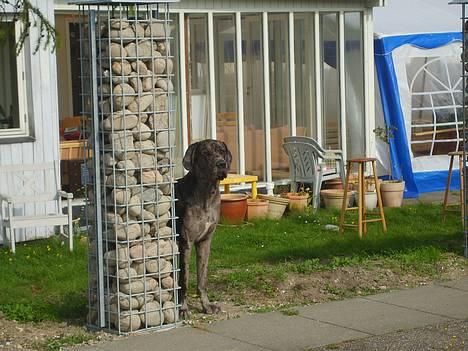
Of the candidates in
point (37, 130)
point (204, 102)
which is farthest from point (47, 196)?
point (204, 102)

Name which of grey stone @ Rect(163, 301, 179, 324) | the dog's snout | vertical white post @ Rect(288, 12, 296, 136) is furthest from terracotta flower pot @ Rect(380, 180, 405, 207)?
grey stone @ Rect(163, 301, 179, 324)

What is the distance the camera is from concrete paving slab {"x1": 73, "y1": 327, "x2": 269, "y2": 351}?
8.29 meters

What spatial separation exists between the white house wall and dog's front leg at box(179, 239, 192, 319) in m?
4.48

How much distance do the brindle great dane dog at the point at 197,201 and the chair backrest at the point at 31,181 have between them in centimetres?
408

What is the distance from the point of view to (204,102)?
15422mm

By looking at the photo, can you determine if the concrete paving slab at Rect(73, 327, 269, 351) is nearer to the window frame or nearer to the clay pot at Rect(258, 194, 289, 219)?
the window frame

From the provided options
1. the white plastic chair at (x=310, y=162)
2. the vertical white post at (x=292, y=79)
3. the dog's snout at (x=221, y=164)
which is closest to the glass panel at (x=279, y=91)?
the vertical white post at (x=292, y=79)

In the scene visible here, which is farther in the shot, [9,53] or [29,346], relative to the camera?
[9,53]

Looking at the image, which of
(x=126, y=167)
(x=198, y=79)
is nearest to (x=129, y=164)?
(x=126, y=167)

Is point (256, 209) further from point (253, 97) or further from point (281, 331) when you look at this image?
point (281, 331)

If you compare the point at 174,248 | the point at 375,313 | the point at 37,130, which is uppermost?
the point at 37,130

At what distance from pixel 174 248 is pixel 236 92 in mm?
7021

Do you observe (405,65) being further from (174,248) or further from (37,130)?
(174,248)

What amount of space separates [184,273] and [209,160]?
0.97 metres
